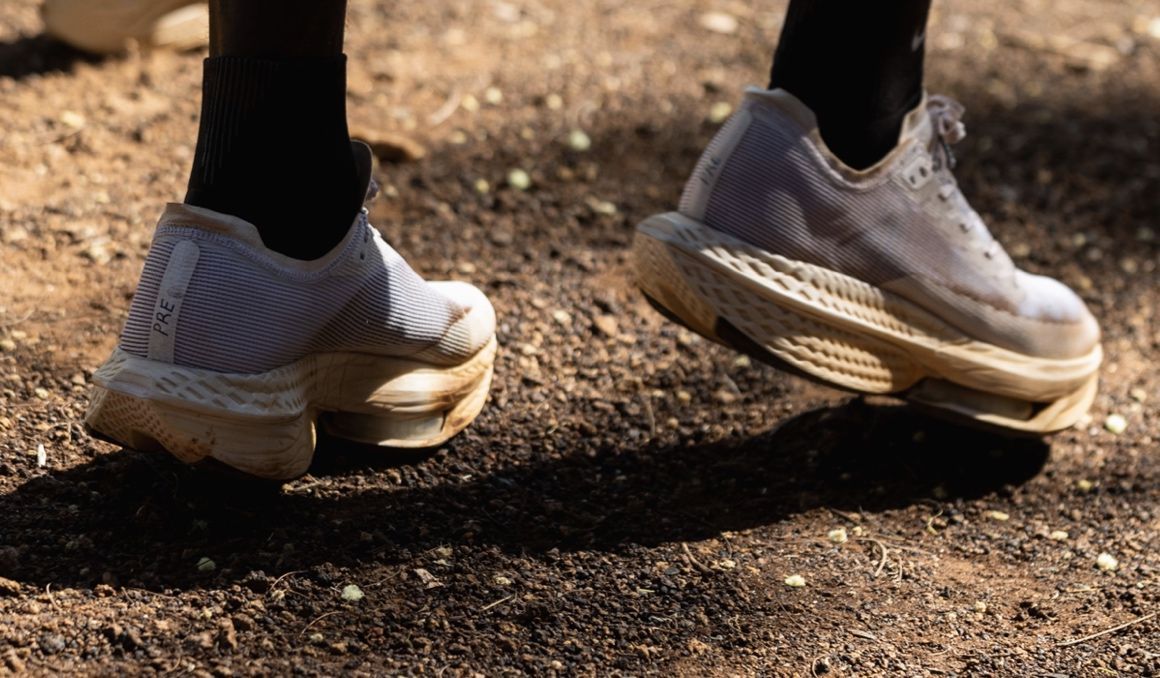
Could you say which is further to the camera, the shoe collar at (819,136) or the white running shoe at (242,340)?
the shoe collar at (819,136)

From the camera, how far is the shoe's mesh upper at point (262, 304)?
1.26 metres

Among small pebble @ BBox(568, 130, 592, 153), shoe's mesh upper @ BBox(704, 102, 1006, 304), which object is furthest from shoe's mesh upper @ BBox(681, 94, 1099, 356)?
small pebble @ BBox(568, 130, 592, 153)

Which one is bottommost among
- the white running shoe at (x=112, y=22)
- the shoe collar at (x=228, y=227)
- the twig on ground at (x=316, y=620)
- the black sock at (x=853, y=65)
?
the twig on ground at (x=316, y=620)

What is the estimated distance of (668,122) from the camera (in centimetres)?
270

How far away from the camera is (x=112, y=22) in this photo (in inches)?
101

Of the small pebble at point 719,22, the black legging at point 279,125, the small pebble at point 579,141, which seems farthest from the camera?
the small pebble at point 719,22

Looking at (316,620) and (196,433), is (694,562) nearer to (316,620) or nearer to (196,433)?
(316,620)

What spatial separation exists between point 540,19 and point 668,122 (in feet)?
1.93

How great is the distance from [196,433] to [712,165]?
2.19 feet

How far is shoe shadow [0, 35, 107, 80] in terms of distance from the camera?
2553 millimetres

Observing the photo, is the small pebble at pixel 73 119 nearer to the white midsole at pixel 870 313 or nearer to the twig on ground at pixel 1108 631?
the white midsole at pixel 870 313

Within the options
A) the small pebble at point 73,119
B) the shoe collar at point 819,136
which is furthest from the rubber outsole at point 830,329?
the small pebble at point 73,119

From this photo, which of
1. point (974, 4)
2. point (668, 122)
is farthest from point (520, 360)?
point (974, 4)

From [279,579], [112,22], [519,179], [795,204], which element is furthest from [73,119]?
[795,204]
